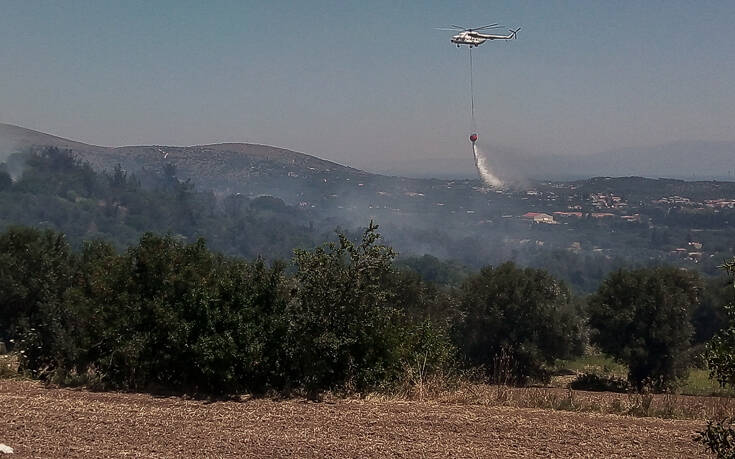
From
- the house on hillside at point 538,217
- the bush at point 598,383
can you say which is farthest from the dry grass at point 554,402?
the house on hillside at point 538,217

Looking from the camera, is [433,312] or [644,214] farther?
[644,214]

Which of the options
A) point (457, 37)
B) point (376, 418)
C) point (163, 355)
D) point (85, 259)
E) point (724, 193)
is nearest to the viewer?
point (376, 418)

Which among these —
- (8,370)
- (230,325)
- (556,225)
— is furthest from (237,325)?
(556,225)

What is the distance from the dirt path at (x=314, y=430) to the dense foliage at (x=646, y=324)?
22038 millimetres

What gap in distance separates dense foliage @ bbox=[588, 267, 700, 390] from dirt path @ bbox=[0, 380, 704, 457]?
72.3 ft

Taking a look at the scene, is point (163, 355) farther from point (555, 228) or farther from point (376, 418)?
point (555, 228)

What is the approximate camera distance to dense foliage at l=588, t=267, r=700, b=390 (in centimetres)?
3216

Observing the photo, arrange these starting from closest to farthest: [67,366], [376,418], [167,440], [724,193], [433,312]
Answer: [167,440], [376,418], [67,366], [433,312], [724,193]

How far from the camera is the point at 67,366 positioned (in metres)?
14.4

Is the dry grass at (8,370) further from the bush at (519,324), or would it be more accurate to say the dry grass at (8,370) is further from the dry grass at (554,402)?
the bush at (519,324)

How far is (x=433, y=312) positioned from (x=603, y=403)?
22.2m

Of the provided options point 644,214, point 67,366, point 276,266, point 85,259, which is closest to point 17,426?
point 67,366

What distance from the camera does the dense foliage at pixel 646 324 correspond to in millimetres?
32156

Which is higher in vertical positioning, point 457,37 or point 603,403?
point 457,37
